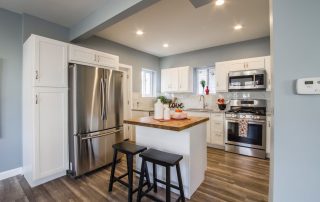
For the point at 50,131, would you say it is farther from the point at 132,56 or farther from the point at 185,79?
the point at 185,79

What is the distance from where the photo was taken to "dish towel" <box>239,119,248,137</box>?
3.47 meters

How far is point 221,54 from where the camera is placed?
4.33 meters

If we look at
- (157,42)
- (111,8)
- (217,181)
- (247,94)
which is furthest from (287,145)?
(157,42)

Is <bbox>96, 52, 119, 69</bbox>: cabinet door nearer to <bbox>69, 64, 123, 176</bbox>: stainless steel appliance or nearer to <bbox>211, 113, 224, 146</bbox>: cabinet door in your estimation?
<bbox>69, 64, 123, 176</bbox>: stainless steel appliance

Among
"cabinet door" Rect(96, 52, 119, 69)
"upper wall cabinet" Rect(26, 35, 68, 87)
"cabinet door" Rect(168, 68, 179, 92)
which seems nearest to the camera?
"upper wall cabinet" Rect(26, 35, 68, 87)

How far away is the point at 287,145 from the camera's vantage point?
3.37 feet

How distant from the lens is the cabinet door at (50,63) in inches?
90.4

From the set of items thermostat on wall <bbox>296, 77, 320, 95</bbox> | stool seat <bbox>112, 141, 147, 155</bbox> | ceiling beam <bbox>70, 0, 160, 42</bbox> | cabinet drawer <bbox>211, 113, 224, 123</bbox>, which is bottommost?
stool seat <bbox>112, 141, 147, 155</bbox>

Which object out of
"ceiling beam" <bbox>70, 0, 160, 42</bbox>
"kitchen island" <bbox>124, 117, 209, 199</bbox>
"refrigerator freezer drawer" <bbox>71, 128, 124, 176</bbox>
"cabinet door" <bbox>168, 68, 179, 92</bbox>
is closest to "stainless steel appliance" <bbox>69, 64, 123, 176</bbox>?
"refrigerator freezer drawer" <bbox>71, 128, 124, 176</bbox>

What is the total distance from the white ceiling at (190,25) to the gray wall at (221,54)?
0.62 ft

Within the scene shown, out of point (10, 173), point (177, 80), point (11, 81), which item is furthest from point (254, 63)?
point (10, 173)

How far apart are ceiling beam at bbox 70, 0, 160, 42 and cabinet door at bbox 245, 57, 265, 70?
2813 mm

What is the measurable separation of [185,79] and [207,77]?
0.67m

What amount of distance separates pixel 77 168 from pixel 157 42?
3.27 m
